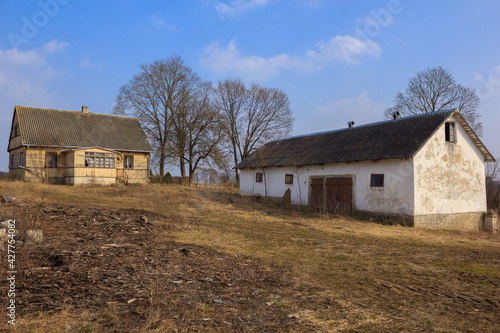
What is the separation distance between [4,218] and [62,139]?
76.6 feet

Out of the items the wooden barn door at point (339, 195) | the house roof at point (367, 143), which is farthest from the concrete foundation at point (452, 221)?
the wooden barn door at point (339, 195)

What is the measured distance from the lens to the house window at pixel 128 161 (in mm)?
32312

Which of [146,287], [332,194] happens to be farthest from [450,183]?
[146,287]

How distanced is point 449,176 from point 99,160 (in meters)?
24.6

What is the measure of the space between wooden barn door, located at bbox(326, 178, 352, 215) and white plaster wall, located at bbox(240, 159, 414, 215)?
332 mm

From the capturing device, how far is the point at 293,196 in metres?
22.8

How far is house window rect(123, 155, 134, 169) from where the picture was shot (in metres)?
32.3

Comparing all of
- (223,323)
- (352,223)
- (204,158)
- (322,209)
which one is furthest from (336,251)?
(204,158)

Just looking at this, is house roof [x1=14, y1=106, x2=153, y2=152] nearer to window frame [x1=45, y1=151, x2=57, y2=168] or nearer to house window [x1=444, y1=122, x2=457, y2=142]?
window frame [x1=45, y1=151, x2=57, y2=168]

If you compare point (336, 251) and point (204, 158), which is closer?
point (336, 251)

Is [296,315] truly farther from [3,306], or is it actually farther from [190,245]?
[190,245]

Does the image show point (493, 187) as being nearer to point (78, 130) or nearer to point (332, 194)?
point (332, 194)

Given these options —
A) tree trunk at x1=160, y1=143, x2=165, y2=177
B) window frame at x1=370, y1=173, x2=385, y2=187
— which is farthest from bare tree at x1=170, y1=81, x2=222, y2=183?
window frame at x1=370, y1=173, x2=385, y2=187

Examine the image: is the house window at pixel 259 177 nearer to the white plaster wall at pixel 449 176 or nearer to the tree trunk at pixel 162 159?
the white plaster wall at pixel 449 176
